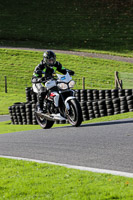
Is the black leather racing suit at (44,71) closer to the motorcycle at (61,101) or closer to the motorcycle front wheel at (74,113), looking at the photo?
the motorcycle at (61,101)

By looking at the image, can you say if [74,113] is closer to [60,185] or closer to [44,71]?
[44,71]

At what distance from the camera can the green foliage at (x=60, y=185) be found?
561 centimetres

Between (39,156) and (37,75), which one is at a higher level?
(37,75)

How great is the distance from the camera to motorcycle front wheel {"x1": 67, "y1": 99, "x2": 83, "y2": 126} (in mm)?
11562

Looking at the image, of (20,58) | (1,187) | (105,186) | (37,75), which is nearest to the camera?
(105,186)

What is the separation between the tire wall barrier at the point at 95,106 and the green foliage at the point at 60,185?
7.30 meters

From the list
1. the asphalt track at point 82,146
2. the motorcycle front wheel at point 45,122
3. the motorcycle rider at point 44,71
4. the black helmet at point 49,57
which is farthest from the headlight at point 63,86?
the motorcycle front wheel at point 45,122

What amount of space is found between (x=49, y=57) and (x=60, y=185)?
6.96 meters

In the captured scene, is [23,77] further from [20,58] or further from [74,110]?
[74,110]

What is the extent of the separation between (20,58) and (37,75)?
28148 mm

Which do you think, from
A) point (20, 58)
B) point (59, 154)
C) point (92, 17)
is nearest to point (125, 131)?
point (59, 154)

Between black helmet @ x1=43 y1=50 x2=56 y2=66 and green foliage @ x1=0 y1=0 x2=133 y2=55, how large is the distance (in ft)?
97.3

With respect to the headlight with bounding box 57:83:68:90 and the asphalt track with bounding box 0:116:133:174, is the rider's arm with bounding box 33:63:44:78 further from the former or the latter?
the asphalt track with bounding box 0:116:133:174

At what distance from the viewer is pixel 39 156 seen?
8.57 metres
